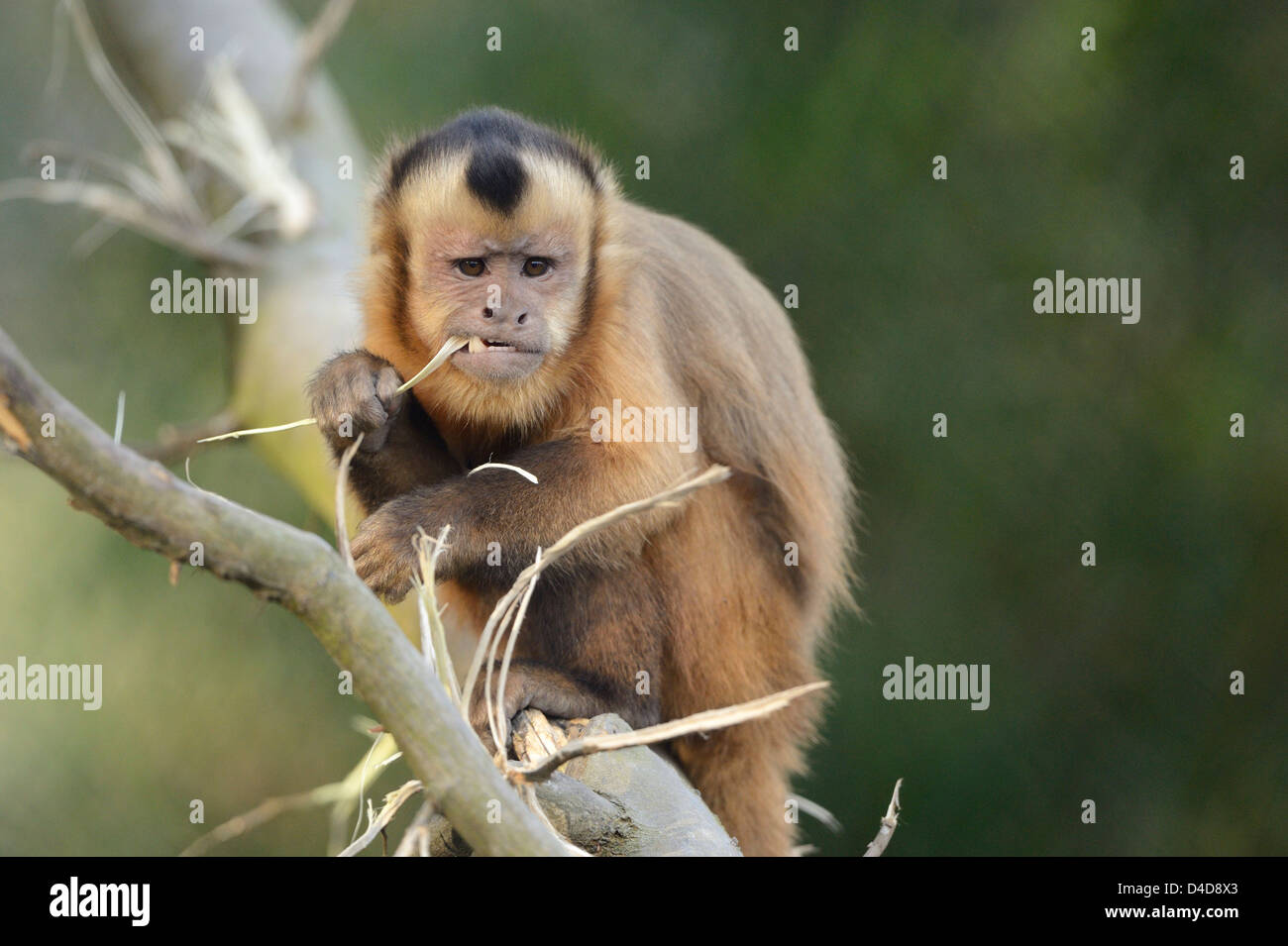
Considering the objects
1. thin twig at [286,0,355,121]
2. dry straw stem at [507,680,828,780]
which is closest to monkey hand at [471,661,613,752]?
dry straw stem at [507,680,828,780]

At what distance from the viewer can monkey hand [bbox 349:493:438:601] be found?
3.91 metres

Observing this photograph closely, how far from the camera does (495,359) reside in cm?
419

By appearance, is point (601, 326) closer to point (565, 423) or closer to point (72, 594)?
point (565, 423)

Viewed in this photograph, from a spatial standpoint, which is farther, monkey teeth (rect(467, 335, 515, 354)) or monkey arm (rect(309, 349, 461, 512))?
monkey teeth (rect(467, 335, 515, 354))

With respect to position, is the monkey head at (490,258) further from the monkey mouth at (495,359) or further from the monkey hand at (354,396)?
the monkey hand at (354,396)

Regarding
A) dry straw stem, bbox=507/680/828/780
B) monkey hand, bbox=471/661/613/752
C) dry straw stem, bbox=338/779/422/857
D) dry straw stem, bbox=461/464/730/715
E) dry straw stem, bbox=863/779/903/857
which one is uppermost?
dry straw stem, bbox=461/464/730/715

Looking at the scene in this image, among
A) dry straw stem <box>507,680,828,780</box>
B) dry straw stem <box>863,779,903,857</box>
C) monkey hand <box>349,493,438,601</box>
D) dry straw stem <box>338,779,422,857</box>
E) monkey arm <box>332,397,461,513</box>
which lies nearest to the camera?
dry straw stem <box>507,680,828,780</box>

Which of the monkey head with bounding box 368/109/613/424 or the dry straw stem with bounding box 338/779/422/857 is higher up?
the monkey head with bounding box 368/109/613/424

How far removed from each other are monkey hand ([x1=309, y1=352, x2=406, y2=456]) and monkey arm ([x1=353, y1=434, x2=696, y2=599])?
0.93 ft

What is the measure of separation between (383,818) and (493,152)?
2.29 m

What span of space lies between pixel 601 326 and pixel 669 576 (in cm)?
94

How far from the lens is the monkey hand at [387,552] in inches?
154

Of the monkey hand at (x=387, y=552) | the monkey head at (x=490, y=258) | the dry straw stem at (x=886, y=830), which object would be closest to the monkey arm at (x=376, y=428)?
the monkey head at (x=490, y=258)

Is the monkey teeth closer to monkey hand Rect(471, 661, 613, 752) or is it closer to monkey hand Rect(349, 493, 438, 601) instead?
monkey hand Rect(349, 493, 438, 601)
